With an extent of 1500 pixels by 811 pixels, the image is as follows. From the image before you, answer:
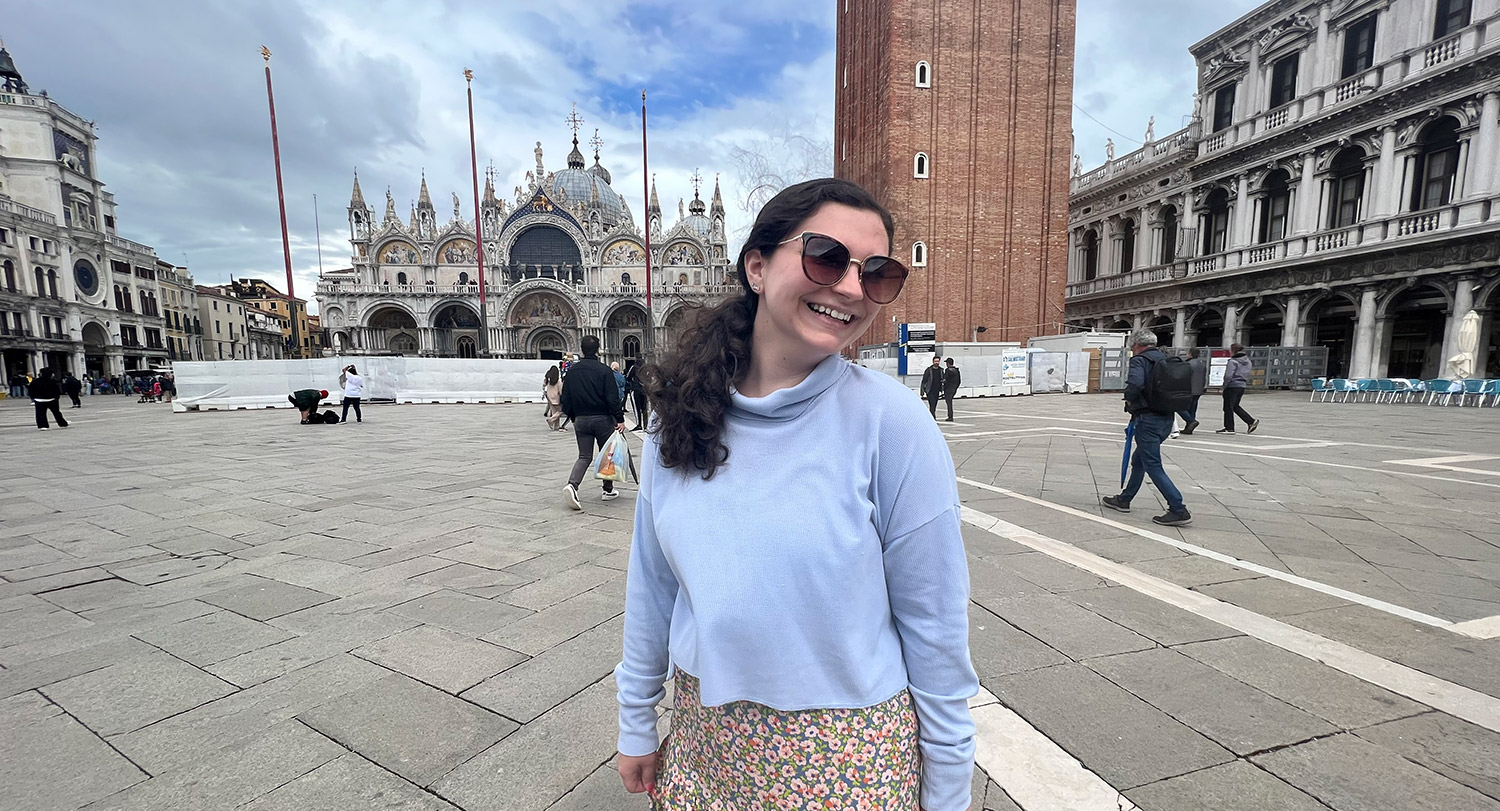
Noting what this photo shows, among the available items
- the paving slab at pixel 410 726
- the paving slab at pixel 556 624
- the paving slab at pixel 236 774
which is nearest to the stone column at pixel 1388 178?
the paving slab at pixel 556 624

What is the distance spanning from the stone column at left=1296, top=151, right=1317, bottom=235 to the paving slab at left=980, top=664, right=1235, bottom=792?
26229 mm

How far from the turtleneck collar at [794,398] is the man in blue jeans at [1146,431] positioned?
15.8ft

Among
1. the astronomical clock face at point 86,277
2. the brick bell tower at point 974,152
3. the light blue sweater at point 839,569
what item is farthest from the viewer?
the astronomical clock face at point 86,277

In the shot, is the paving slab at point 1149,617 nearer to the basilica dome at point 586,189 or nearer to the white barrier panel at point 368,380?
the white barrier panel at point 368,380

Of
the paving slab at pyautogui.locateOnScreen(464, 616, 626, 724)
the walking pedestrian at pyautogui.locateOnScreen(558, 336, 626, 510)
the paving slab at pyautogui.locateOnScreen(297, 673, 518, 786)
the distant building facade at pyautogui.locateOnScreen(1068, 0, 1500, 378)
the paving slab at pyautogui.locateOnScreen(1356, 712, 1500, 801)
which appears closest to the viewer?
the paving slab at pyautogui.locateOnScreen(1356, 712, 1500, 801)

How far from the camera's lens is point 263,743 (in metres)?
2.04

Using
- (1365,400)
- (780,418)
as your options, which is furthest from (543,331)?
(780,418)

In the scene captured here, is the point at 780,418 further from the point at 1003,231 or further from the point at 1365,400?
the point at 1003,231

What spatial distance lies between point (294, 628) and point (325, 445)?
8.17 m

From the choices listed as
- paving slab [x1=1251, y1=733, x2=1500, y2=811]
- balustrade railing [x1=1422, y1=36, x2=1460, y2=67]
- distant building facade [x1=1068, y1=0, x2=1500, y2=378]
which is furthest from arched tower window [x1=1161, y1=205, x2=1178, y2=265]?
paving slab [x1=1251, y1=733, x2=1500, y2=811]

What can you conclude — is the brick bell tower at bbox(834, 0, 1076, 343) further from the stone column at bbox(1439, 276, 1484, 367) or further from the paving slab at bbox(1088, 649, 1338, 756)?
the paving slab at bbox(1088, 649, 1338, 756)

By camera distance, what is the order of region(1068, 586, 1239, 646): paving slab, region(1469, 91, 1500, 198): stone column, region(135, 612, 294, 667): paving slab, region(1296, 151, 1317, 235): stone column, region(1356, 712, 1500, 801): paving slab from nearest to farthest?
1. region(1356, 712, 1500, 801): paving slab
2. region(135, 612, 294, 667): paving slab
3. region(1068, 586, 1239, 646): paving slab
4. region(1469, 91, 1500, 198): stone column
5. region(1296, 151, 1317, 235): stone column

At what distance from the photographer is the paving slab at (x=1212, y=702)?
6.67 feet

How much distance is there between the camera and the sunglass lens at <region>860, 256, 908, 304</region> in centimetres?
102
